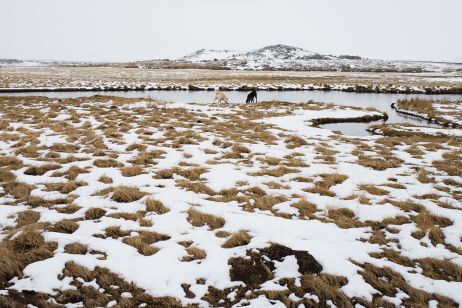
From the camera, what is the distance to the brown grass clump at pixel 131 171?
883 cm

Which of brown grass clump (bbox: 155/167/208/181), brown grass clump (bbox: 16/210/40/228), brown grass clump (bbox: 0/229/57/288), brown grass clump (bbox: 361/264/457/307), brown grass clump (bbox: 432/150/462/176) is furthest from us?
brown grass clump (bbox: 432/150/462/176)

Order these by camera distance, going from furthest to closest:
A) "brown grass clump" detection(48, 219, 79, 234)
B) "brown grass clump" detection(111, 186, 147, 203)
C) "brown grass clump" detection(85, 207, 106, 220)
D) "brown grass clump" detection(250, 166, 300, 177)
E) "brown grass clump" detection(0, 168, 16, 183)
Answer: "brown grass clump" detection(250, 166, 300, 177), "brown grass clump" detection(0, 168, 16, 183), "brown grass clump" detection(111, 186, 147, 203), "brown grass clump" detection(85, 207, 106, 220), "brown grass clump" detection(48, 219, 79, 234)

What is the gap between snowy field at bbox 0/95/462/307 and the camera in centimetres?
432

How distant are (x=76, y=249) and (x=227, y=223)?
260 cm

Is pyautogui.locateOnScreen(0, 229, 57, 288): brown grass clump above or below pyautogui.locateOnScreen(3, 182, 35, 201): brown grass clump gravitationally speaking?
below

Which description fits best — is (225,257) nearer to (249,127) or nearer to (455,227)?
(455,227)

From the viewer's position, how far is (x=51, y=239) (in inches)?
213

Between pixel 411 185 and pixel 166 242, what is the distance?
6.33m

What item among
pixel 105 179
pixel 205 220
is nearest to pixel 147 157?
pixel 105 179

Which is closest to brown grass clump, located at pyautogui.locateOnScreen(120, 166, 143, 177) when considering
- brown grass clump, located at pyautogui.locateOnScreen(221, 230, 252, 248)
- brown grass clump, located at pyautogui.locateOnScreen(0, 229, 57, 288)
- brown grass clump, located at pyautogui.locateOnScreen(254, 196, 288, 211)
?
brown grass clump, located at pyautogui.locateOnScreen(0, 229, 57, 288)

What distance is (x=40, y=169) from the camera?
8898 millimetres

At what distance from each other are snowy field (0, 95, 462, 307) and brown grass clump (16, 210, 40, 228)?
0.07 ft

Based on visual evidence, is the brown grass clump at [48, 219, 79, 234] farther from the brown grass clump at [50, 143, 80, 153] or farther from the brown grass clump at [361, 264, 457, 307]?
the brown grass clump at [50, 143, 80, 153]

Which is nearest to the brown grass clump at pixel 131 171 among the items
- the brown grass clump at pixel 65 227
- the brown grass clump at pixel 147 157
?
the brown grass clump at pixel 147 157
